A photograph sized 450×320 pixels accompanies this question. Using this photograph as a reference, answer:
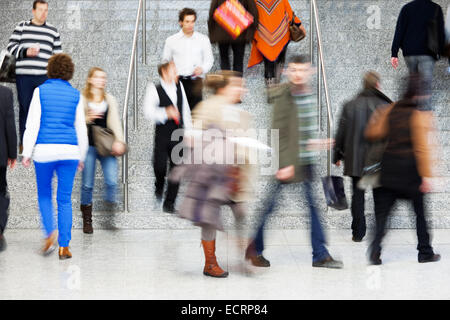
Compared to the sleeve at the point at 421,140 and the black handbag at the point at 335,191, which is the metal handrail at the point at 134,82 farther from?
the sleeve at the point at 421,140

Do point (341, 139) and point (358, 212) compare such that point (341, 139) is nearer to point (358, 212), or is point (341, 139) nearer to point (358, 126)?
point (358, 126)

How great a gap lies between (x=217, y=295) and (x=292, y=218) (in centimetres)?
247

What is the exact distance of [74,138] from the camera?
640 centimetres

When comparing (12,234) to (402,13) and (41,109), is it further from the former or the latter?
(402,13)

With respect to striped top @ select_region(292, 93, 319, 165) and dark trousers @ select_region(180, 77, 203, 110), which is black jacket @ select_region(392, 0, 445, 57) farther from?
striped top @ select_region(292, 93, 319, 165)

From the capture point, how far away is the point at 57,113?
632cm

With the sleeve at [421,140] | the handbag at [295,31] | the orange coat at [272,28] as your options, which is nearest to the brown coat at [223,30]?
the orange coat at [272,28]

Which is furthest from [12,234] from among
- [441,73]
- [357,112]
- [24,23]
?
[441,73]

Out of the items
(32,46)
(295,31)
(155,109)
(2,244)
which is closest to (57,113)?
(155,109)

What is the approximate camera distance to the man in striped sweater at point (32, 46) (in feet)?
27.1

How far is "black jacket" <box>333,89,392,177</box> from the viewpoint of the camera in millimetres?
6844

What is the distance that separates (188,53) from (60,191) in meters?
2.46

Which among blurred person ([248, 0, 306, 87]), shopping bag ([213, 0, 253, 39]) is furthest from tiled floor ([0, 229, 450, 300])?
blurred person ([248, 0, 306, 87])

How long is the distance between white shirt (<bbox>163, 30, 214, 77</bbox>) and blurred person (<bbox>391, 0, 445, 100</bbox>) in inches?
86.2
